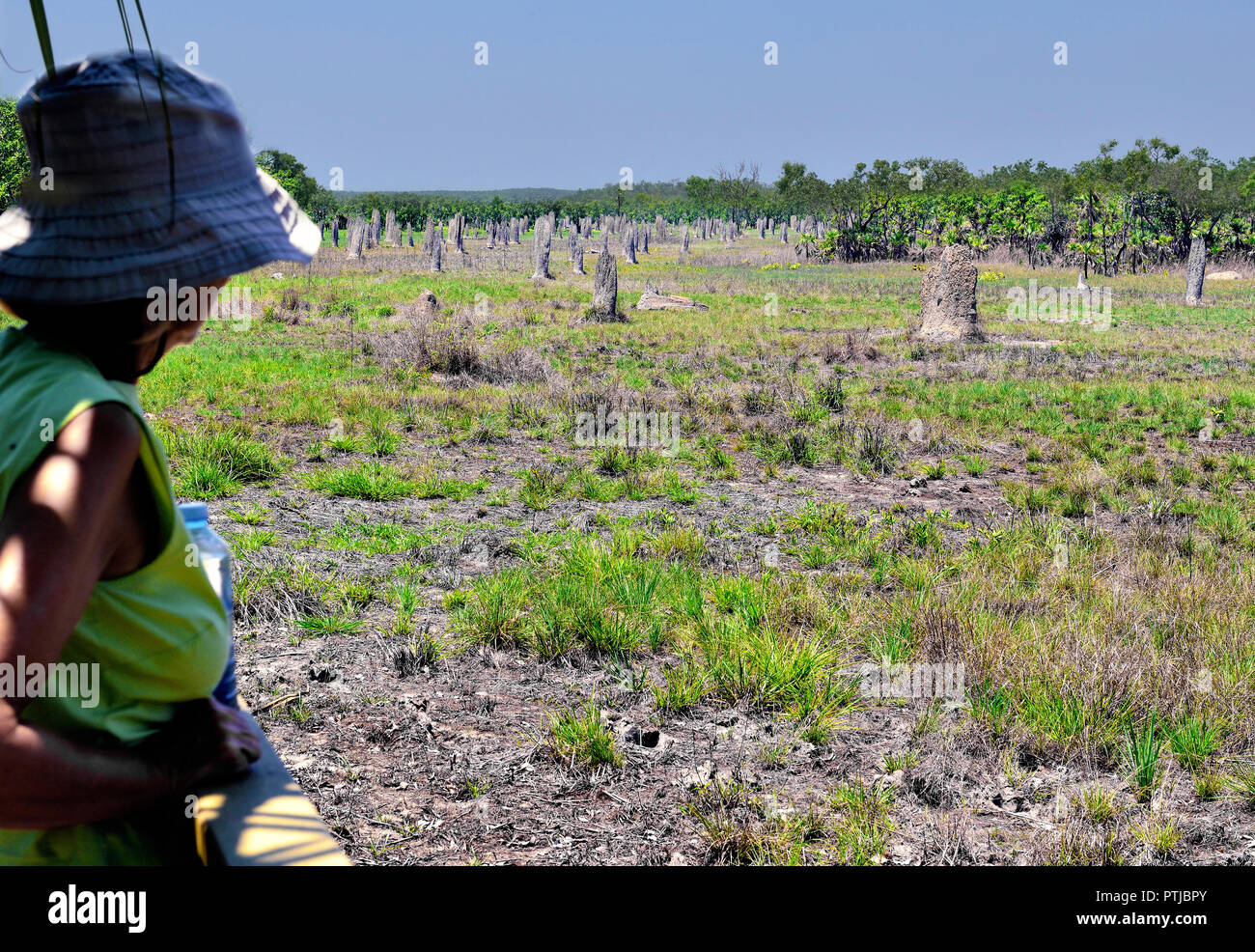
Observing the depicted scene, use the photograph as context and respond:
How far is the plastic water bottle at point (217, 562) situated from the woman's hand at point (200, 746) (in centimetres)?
8

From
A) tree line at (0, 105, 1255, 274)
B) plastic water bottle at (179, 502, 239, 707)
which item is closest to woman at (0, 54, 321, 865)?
plastic water bottle at (179, 502, 239, 707)

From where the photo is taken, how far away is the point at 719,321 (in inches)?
770

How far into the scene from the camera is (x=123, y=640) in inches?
46.3

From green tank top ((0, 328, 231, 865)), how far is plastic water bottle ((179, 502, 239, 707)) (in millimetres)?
131

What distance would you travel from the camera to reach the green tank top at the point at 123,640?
1.08 metres

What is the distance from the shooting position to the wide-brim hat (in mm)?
1165

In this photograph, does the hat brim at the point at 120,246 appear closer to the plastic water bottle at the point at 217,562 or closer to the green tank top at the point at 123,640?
the green tank top at the point at 123,640

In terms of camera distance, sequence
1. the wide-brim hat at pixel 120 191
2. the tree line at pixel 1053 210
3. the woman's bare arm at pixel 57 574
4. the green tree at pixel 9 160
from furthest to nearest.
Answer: the tree line at pixel 1053 210, the green tree at pixel 9 160, the wide-brim hat at pixel 120 191, the woman's bare arm at pixel 57 574

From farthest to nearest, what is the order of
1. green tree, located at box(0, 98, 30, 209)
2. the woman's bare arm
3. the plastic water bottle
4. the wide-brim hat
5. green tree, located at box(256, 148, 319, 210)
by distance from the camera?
green tree, located at box(256, 148, 319, 210)
green tree, located at box(0, 98, 30, 209)
the plastic water bottle
the wide-brim hat
the woman's bare arm

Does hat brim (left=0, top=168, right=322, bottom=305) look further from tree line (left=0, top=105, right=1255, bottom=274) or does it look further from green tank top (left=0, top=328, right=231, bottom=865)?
tree line (left=0, top=105, right=1255, bottom=274)

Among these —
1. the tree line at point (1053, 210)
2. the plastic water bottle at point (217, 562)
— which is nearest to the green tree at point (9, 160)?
the tree line at point (1053, 210)

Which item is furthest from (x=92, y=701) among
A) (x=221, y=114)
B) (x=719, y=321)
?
(x=719, y=321)

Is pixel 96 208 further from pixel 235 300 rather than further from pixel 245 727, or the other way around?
pixel 235 300

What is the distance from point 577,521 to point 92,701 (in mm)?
5434
